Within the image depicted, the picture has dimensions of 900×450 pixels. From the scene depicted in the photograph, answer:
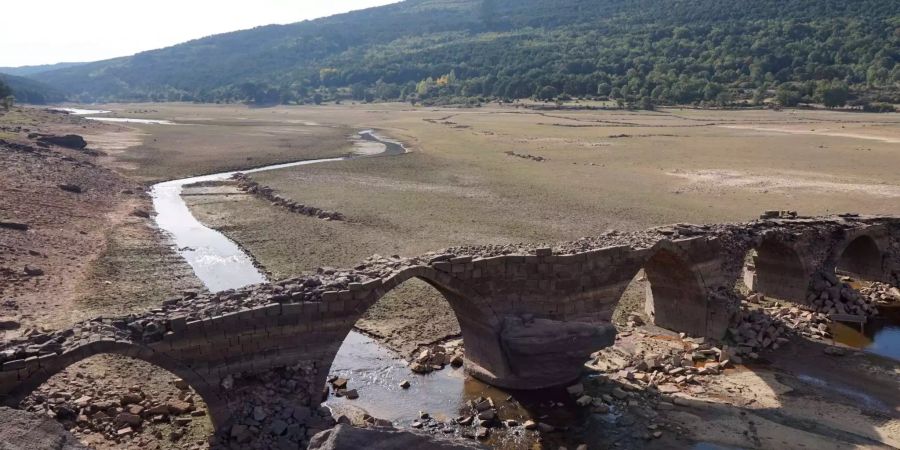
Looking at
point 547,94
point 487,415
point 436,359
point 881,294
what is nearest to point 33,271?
point 436,359

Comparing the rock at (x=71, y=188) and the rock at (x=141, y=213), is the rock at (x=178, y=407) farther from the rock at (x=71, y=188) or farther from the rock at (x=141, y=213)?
the rock at (x=71, y=188)

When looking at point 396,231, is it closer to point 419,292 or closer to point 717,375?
point 419,292

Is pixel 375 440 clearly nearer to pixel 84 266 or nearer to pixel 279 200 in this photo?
pixel 84 266

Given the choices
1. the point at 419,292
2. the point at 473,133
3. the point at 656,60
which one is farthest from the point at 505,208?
the point at 656,60

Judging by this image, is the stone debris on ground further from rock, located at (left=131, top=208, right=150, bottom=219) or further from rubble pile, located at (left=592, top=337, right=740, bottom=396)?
rock, located at (left=131, top=208, right=150, bottom=219)

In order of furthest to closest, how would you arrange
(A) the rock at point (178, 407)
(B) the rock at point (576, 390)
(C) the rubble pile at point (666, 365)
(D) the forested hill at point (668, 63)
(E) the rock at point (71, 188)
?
(D) the forested hill at point (668, 63) < (E) the rock at point (71, 188) < (C) the rubble pile at point (666, 365) < (B) the rock at point (576, 390) < (A) the rock at point (178, 407)

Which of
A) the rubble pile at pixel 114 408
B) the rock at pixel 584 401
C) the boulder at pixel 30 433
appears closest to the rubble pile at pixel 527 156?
the rock at pixel 584 401
